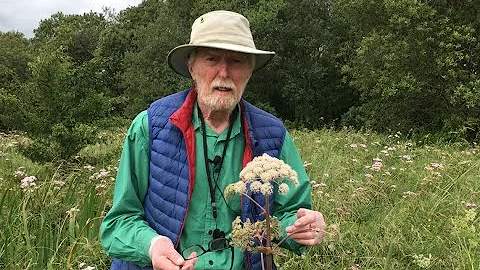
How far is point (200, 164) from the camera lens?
202 centimetres

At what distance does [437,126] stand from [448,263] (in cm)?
1384

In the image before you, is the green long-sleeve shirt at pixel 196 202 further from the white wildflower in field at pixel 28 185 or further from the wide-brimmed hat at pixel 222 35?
the white wildflower in field at pixel 28 185

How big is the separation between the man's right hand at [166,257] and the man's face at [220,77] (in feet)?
1.96

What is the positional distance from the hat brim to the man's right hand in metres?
0.77

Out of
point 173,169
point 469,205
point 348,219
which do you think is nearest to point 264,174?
point 173,169

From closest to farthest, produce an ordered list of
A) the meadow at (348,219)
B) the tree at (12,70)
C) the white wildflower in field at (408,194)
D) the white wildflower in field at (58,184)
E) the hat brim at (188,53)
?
1. the hat brim at (188,53)
2. the meadow at (348,219)
3. the white wildflower in field at (58,184)
4. the white wildflower in field at (408,194)
5. the tree at (12,70)

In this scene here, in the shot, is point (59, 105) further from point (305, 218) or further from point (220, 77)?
point (305, 218)

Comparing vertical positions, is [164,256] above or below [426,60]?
below

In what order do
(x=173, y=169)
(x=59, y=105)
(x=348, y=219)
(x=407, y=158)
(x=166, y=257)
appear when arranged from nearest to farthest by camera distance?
1. (x=166, y=257)
2. (x=173, y=169)
3. (x=348, y=219)
4. (x=407, y=158)
5. (x=59, y=105)

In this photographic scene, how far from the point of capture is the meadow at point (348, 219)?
11.1ft

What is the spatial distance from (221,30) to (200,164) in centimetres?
55

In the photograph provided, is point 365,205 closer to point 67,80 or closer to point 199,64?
point 199,64

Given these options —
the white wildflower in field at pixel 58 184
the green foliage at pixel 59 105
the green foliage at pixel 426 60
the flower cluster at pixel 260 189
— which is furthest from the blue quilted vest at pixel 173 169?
the green foliage at pixel 426 60

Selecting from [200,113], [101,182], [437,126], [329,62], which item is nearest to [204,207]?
[200,113]
